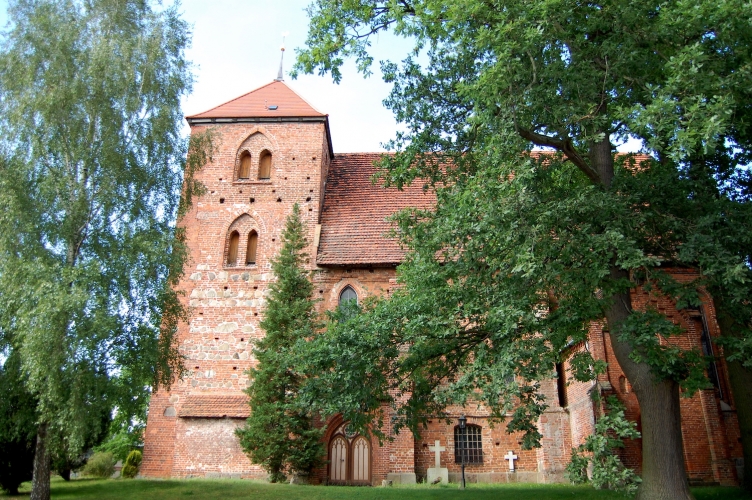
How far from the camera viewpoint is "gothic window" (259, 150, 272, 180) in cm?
1983

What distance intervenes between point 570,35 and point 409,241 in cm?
474

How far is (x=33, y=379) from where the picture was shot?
9.52m

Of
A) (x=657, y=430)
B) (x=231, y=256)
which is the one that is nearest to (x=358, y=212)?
(x=231, y=256)

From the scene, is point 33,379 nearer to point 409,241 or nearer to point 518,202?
point 409,241

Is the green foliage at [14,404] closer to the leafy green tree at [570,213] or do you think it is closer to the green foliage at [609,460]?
the leafy green tree at [570,213]

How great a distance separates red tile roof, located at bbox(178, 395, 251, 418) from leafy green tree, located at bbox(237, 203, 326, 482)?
68cm

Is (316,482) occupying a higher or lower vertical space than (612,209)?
lower

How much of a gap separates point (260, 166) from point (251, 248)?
2944 mm

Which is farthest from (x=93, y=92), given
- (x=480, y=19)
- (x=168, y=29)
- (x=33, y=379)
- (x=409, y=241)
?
(x=480, y=19)

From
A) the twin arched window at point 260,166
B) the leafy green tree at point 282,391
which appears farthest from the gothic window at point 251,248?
the leafy green tree at point 282,391

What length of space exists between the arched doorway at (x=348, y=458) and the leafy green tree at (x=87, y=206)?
587 cm

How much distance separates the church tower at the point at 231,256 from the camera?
53.4 feet

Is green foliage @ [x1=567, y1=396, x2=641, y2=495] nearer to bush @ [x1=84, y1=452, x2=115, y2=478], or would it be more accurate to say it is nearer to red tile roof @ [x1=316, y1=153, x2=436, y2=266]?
red tile roof @ [x1=316, y1=153, x2=436, y2=266]

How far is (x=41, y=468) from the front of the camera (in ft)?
35.0
